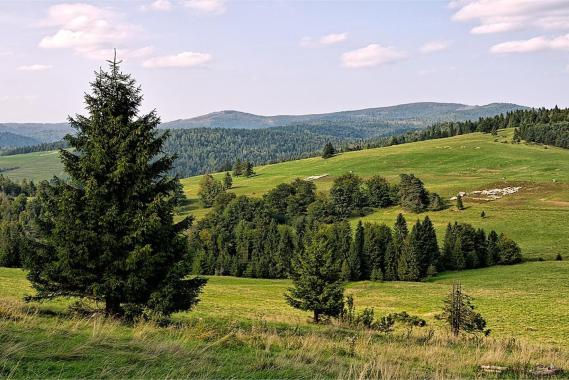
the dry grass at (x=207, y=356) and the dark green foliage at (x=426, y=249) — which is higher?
the dry grass at (x=207, y=356)

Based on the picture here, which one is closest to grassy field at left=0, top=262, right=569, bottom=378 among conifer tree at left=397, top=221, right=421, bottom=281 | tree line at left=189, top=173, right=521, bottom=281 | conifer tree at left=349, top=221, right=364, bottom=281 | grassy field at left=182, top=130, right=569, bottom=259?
tree line at left=189, top=173, right=521, bottom=281

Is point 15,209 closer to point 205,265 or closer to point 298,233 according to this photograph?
point 205,265

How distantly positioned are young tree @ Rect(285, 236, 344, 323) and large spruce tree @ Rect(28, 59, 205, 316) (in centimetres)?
1635

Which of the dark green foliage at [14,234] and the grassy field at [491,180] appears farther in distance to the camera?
the grassy field at [491,180]

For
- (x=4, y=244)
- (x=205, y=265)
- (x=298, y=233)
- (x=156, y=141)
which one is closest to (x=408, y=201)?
(x=298, y=233)

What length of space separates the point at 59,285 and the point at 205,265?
86.3 meters

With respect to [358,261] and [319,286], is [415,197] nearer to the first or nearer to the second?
[358,261]

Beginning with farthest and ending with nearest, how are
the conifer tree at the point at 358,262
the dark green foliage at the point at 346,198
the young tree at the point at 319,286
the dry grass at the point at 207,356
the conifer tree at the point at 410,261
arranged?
the dark green foliage at the point at 346,198
the conifer tree at the point at 358,262
the conifer tree at the point at 410,261
the young tree at the point at 319,286
the dry grass at the point at 207,356

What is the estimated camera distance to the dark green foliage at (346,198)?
128 metres

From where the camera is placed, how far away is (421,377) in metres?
8.87

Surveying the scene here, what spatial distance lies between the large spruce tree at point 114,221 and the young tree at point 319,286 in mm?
16352

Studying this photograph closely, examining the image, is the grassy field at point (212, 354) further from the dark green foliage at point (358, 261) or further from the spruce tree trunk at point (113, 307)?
the dark green foliage at point (358, 261)

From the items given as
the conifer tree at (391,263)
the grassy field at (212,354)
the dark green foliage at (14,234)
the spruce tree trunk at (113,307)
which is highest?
the grassy field at (212,354)

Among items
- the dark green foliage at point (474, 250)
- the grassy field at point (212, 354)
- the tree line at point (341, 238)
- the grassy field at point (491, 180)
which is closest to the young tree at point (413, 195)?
the tree line at point (341, 238)
